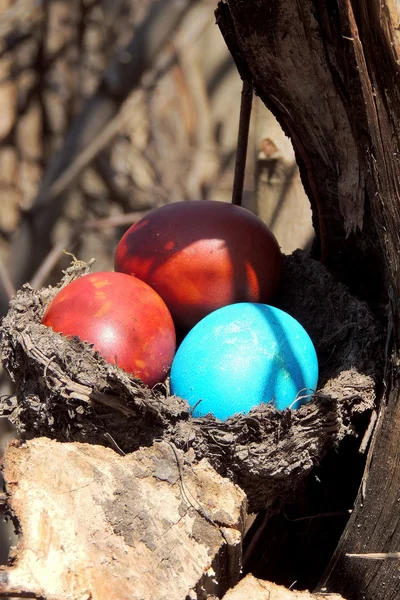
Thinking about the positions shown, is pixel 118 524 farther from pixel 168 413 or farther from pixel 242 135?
pixel 242 135

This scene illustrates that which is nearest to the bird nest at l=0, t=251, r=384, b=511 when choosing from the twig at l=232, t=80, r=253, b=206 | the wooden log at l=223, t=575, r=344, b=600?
the wooden log at l=223, t=575, r=344, b=600

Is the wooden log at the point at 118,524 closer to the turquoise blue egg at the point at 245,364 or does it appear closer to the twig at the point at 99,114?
the turquoise blue egg at the point at 245,364

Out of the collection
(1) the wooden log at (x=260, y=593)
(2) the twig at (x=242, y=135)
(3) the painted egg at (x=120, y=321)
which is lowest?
(1) the wooden log at (x=260, y=593)

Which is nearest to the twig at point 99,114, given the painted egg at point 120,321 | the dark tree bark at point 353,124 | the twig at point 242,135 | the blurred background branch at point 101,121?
the blurred background branch at point 101,121

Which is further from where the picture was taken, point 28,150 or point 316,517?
point 28,150

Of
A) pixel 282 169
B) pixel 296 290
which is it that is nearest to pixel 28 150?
pixel 282 169

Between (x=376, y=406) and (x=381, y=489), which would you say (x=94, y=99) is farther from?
(x=381, y=489)
